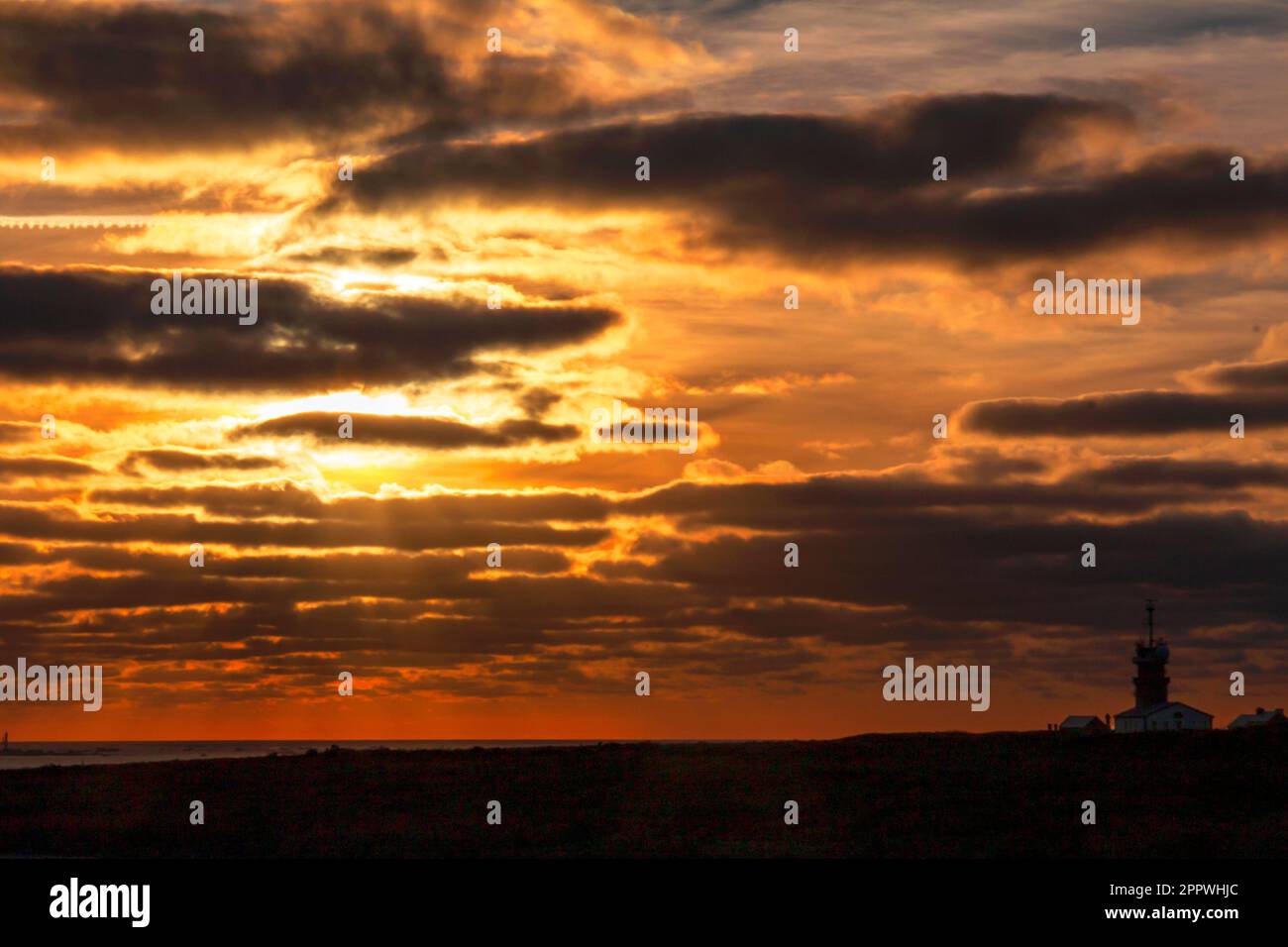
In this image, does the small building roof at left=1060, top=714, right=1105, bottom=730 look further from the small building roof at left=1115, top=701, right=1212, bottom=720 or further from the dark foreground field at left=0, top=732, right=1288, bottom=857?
the dark foreground field at left=0, top=732, right=1288, bottom=857

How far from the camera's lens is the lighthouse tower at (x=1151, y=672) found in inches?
6358

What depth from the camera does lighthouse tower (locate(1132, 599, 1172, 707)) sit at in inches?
6358

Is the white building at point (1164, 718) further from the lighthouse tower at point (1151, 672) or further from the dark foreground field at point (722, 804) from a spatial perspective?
the dark foreground field at point (722, 804)

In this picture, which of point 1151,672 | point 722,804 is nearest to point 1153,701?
point 1151,672

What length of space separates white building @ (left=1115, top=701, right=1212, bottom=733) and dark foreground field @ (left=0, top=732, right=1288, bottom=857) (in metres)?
82.8

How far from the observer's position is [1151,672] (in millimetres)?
162125

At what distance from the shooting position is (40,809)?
69.1 m

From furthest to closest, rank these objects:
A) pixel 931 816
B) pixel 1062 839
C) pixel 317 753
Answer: pixel 317 753
pixel 931 816
pixel 1062 839

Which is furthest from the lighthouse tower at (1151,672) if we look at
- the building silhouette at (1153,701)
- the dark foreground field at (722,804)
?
the dark foreground field at (722,804)

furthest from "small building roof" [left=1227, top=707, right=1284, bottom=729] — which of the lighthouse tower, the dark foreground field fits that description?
the dark foreground field
